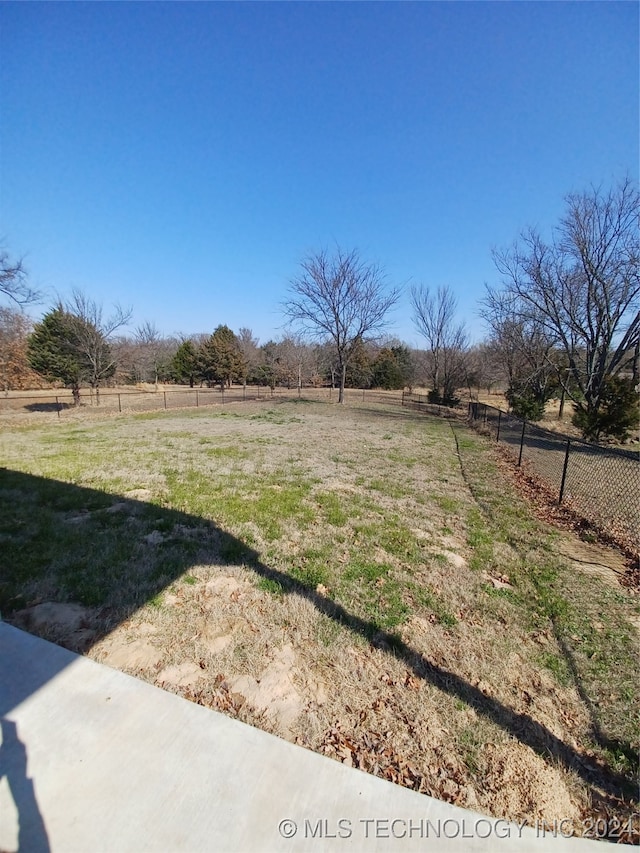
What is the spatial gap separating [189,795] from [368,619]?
1.57m

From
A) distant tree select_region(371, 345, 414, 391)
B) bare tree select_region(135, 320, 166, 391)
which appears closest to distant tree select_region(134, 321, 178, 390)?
bare tree select_region(135, 320, 166, 391)

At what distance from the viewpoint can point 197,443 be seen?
9859 millimetres

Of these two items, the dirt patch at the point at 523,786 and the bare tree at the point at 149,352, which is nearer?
the dirt patch at the point at 523,786

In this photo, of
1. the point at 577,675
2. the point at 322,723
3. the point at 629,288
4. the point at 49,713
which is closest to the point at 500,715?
the point at 577,675

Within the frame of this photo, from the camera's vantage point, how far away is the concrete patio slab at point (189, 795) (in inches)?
56.7

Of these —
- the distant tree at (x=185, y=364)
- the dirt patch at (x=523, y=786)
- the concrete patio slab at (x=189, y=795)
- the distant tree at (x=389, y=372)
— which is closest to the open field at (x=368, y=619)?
the dirt patch at (x=523, y=786)

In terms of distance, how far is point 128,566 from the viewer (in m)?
3.46

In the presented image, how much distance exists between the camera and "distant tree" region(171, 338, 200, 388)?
4425cm

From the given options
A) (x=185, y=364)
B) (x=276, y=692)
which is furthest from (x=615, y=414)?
(x=185, y=364)

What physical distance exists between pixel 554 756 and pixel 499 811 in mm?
477

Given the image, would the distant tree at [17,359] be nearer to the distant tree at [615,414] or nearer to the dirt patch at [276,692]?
the dirt patch at [276,692]

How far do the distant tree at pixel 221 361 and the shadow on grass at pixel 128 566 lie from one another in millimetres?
39338

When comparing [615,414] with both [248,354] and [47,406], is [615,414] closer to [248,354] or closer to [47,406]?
[47,406]

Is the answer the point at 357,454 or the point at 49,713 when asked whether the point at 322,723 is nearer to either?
the point at 49,713
